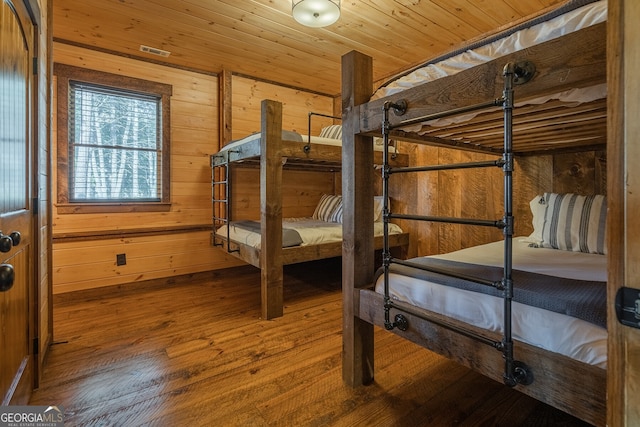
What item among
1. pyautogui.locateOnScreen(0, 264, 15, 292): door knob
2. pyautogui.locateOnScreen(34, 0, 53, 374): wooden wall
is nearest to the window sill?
pyautogui.locateOnScreen(34, 0, 53, 374): wooden wall

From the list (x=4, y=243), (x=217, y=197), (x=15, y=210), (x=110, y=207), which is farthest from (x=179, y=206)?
(x=4, y=243)

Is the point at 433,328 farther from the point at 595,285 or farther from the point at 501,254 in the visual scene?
the point at 501,254

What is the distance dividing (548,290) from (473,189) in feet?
6.89

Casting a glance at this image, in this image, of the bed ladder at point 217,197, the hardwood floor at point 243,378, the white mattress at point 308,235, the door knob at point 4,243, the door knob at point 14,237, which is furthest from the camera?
the bed ladder at point 217,197

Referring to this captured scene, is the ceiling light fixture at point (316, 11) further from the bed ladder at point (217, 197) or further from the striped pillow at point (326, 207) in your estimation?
the striped pillow at point (326, 207)

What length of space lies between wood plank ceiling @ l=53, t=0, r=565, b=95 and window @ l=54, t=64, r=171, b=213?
367 mm

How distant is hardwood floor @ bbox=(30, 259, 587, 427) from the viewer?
1.33 meters

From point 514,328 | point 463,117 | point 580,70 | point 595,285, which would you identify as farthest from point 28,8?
point 595,285

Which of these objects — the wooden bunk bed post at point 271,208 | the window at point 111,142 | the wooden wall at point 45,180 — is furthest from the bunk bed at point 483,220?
the window at point 111,142

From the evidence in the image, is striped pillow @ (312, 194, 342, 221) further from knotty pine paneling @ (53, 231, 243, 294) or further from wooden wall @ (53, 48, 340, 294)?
knotty pine paneling @ (53, 231, 243, 294)

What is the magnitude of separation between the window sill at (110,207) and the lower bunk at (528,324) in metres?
2.72

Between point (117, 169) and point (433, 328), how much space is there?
10.9 feet

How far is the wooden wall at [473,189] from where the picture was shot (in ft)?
7.68

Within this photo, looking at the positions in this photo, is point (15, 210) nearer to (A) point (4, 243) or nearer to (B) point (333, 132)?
(A) point (4, 243)
